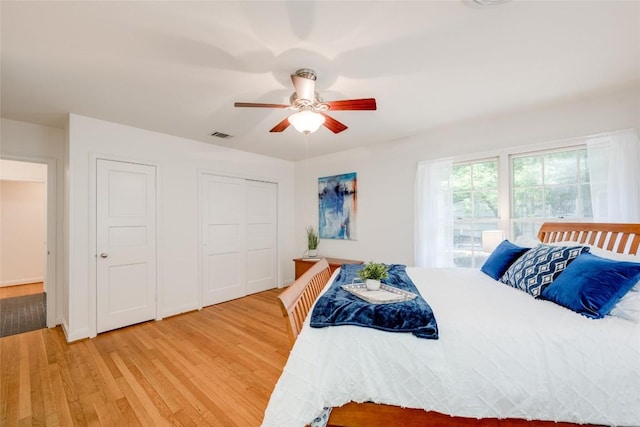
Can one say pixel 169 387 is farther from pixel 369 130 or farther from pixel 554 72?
pixel 554 72

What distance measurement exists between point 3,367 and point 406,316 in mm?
3538

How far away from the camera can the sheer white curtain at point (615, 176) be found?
7.67 ft

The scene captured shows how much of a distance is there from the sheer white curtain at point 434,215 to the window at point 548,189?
2.27ft

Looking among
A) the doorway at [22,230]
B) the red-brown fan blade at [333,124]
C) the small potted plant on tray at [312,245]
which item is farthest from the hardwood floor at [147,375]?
the doorway at [22,230]

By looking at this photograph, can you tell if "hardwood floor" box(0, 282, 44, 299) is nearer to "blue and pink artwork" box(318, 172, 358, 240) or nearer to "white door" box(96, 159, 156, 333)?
"white door" box(96, 159, 156, 333)

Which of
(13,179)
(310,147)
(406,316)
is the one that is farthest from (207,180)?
(13,179)

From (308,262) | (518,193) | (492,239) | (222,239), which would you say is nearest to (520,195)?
(518,193)

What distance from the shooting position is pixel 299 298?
1.67 m

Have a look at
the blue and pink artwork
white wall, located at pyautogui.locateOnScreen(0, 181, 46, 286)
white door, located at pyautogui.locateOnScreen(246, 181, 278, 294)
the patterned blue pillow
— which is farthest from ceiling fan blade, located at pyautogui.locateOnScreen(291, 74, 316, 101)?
white wall, located at pyautogui.locateOnScreen(0, 181, 46, 286)

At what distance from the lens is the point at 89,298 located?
296 centimetres

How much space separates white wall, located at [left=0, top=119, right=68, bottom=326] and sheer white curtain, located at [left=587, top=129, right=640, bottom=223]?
19.5ft

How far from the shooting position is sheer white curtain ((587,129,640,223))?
2338mm

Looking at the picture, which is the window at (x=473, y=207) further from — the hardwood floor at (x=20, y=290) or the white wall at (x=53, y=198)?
the hardwood floor at (x=20, y=290)

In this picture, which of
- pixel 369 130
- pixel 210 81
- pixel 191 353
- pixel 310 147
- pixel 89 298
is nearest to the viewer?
pixel 210 81
